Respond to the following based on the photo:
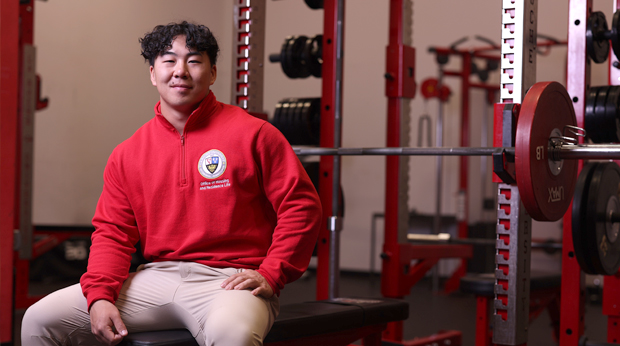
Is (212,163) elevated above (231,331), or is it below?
above

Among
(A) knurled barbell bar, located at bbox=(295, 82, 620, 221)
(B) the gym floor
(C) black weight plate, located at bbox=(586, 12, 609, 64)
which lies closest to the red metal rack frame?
(B) the gym floor

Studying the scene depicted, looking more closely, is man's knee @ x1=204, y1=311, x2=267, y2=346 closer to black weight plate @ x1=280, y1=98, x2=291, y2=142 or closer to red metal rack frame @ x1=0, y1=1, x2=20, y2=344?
black weight plate @ x1=280, y1=98, x2=291, y2=142

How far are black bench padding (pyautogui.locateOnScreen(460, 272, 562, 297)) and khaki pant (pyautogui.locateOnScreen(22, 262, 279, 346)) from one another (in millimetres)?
1265

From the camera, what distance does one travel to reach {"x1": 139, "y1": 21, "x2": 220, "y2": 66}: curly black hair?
1.55m

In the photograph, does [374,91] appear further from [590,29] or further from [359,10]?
[590,29]

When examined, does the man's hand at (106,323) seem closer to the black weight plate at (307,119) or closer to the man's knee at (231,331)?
the man's knee at (231,331)

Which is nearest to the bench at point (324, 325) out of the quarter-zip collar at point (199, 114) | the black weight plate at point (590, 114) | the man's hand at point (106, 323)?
the man's hand at point (106, 323)

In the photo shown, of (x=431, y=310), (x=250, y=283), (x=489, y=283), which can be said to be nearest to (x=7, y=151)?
(x=250, y=283)

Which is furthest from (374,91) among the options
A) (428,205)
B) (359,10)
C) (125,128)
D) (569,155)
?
(569,155)

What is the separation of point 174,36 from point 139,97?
372 centimetres

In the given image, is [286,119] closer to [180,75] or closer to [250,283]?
[180,75]

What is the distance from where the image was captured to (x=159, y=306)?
1.45 m

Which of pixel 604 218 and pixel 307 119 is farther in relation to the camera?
pixel 307 119

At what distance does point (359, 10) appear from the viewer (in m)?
5.71
